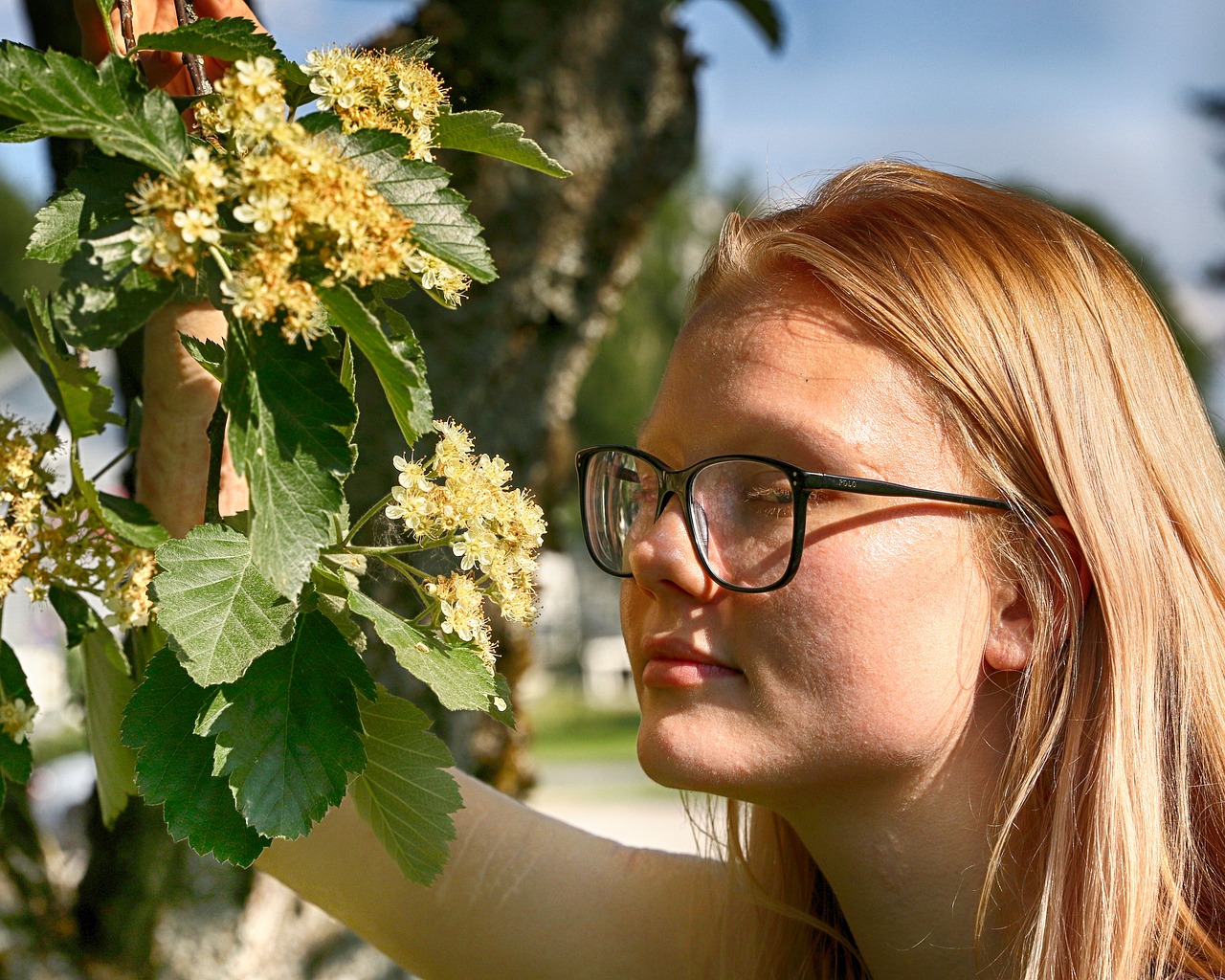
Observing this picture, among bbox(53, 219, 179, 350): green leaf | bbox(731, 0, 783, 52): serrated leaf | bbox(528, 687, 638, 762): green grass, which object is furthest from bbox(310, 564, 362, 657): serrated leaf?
bbox(528, 687, 638, 762): green grass

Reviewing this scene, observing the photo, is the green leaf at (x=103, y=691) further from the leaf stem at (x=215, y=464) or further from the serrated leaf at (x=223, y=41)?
the serrated leaf at (x=223, y=41)

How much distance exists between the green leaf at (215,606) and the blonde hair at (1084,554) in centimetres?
71

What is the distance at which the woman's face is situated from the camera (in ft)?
3.77

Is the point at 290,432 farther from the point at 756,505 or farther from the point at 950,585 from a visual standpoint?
the point at 950,585

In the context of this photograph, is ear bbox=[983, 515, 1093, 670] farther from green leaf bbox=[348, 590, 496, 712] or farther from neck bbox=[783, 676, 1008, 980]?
green leaf bbox=[348, 590, 496, 712]

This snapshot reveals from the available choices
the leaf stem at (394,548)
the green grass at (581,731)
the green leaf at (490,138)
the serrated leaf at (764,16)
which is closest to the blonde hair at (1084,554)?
the green leaf at (490,138)

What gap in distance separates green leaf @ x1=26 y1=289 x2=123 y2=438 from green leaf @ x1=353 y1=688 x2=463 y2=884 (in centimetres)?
38

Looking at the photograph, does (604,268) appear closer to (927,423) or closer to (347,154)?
(927,423)

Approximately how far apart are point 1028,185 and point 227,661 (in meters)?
1.36

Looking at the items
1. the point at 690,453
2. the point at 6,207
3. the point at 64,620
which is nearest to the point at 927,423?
the point at 690,453

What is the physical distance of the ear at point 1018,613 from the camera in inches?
48.3

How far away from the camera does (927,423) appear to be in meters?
1.20

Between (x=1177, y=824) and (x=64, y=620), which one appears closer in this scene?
(x=64, y=620)

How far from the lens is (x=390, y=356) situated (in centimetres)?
81
